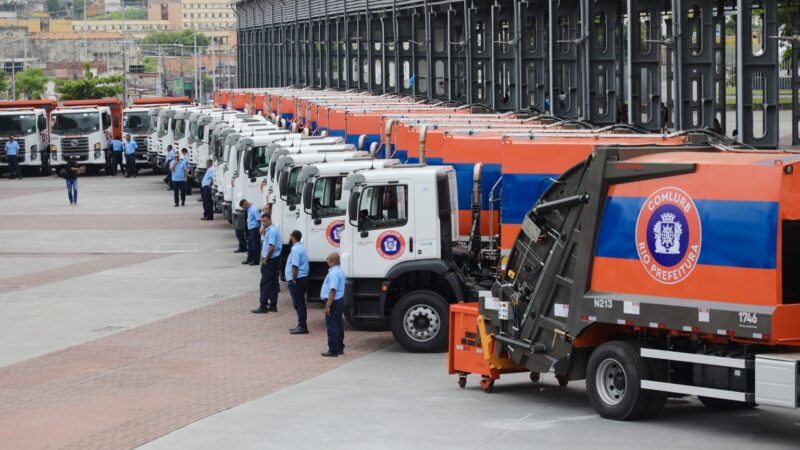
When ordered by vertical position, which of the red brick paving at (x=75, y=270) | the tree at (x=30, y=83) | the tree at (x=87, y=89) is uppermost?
the tree at (x=30, y=83)

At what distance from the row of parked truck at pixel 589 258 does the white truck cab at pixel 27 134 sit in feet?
125

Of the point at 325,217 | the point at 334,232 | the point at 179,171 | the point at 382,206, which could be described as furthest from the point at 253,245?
the point at 179,171

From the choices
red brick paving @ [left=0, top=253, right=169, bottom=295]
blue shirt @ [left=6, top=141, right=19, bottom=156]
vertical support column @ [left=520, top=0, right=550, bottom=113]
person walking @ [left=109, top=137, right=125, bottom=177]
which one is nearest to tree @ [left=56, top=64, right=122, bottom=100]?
person walking @ [left=109, top=137, right=125, bottom=177]

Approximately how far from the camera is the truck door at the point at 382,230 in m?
20.6

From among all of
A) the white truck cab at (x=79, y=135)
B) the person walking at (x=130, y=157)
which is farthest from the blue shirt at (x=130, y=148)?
the white truck cab at (x=79, y=135)

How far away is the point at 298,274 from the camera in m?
21.6

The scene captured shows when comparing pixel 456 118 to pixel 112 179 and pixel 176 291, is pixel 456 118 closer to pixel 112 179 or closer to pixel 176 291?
pixel 176 291

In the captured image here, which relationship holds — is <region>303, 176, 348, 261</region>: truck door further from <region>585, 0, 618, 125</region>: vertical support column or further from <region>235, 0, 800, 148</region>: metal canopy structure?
<region>585, 0, 618, 125</region>: vertical support column

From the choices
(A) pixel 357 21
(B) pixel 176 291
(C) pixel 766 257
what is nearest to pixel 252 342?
(B) pixel 176 291

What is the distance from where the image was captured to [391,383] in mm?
17969

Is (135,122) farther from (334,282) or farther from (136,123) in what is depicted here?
(334,282)

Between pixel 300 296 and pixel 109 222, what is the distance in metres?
20.4

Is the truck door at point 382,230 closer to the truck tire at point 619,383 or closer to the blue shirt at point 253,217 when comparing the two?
the truck tire at point 619,383

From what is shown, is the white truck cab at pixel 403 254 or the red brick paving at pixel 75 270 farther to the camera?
the red brick paving at pixel 75 270
